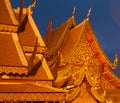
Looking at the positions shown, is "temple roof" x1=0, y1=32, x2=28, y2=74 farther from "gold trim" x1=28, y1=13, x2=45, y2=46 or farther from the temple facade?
"gold trim" x1=28, y1=13, x2=45, y2=46

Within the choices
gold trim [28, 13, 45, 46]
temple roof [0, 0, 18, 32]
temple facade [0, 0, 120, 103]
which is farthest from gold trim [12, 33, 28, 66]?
gold trim [28, 13, 45, 46]

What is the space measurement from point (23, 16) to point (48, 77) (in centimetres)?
342

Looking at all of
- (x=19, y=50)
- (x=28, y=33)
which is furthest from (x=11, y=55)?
(x=28, y=33)

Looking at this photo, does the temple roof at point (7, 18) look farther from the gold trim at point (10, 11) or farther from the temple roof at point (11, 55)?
the temple roof at point (11, 55)

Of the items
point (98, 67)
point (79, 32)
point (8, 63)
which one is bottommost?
point (98, 67)

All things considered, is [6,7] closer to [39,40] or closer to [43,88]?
[39,40]

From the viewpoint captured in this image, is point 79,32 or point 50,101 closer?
point 50,101

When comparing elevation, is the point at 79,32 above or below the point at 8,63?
below

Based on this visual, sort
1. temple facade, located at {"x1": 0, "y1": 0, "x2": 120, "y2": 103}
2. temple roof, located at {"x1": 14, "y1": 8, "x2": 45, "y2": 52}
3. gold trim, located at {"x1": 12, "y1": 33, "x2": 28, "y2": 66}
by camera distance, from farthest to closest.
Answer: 1. temple roof, located at {"x1": 14, "y1": 8, "x2": 45, "y2": 52}
2. gold trim, located at {"x1": 12, "y1": 33, "x2": 28, "y2": 66}
3. temple facade, located at {"x1": 0, "y1": 0, "x2": 120, "y2": 103}

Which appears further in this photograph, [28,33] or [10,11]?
[28,33]

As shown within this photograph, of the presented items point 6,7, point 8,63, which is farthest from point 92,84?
point 6,7

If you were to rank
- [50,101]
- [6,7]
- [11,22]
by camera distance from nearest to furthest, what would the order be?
[50,101] < [11,22] < [6,7]

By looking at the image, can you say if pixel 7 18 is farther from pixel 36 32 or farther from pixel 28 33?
pixel 36 32

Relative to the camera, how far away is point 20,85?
1180cm
